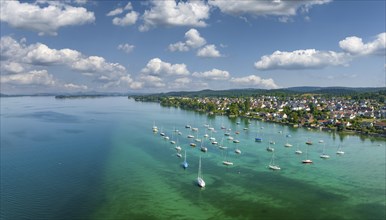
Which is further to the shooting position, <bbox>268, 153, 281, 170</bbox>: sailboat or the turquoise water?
<bbox>268, 153, 281, 170</bbox>: sailboat

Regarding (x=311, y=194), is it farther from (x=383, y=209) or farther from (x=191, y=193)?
(x=191, y=193)

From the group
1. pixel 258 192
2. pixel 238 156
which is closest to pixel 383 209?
pixel 258 192

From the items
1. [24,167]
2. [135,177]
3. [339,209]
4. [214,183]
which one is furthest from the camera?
[24,167]

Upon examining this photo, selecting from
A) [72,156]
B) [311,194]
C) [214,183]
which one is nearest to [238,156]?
[214,183]

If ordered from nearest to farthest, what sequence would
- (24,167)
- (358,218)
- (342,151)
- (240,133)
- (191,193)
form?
(358,218) < (191,193) < (24,167) < (342,151) < (240,133)

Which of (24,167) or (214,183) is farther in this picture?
(24,167)

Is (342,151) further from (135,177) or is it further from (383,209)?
(135,177)
